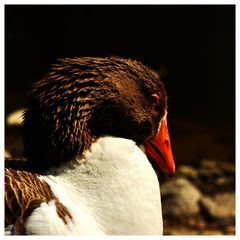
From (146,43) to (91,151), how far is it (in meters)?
7.35

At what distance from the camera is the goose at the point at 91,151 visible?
3.77 metres

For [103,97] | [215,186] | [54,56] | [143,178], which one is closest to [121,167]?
[143,178]

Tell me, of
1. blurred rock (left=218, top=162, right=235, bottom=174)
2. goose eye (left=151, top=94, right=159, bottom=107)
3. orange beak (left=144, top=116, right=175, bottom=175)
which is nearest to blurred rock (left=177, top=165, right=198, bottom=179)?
blurred rock (left=218, top=162, right=235, bottom=174)

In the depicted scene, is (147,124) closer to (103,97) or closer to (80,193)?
(103,97)

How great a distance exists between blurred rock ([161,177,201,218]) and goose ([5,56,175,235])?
317cm

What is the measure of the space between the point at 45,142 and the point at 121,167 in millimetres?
473

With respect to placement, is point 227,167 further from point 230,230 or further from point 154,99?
point 154,99

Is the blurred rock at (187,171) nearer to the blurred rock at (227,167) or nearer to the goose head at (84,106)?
the blurred rock at (227,167)

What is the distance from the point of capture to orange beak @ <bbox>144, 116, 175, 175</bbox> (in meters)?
4.31

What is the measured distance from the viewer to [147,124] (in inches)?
165

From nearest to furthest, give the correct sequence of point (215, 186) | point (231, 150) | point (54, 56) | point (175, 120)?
point (215, 186)
point (231, 150)
point (175, 120)
point (54, 56)

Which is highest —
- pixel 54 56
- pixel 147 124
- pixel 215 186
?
pixel 54 56

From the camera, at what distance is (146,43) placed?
11.1 metres

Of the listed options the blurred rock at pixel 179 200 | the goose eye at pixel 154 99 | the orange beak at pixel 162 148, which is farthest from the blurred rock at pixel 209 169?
the goose eye at pixel 154 99
